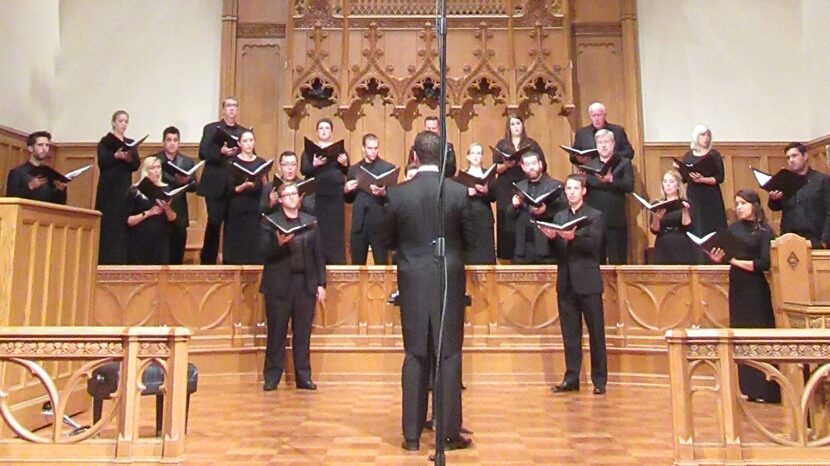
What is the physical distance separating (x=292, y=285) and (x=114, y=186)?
2809 mm

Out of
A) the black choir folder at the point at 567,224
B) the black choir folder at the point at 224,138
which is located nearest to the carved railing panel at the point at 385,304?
the black choir folder at the point at 567,224

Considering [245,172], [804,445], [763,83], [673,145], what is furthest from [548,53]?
[804,445]

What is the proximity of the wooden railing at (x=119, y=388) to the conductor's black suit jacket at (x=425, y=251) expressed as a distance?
1.12m

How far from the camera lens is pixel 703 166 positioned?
623 centimetres

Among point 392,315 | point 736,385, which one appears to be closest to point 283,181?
point 392,315

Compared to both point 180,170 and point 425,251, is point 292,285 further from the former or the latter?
point 425,251

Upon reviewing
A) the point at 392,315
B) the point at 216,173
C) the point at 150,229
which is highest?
the point at 216,173

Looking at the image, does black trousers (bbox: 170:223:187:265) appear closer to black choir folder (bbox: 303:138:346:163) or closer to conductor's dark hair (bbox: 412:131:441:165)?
black choir folder (bbox: 303:138:346:163)

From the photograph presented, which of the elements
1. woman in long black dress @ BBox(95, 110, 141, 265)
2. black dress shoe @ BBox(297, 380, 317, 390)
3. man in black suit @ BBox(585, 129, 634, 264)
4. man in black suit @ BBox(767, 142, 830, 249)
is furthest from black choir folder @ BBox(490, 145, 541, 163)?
woman in long black dress @ BBox(95, 110, 141, 265)

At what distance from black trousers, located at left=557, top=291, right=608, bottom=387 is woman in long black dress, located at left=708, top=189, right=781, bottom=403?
89cm

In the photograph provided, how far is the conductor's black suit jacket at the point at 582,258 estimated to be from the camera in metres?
4.97

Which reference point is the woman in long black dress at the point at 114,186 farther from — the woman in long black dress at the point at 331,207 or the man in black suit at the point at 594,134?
the man in black suit at the point at 594,134

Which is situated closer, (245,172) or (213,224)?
(245,172)

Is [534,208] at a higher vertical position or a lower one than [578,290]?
higher
